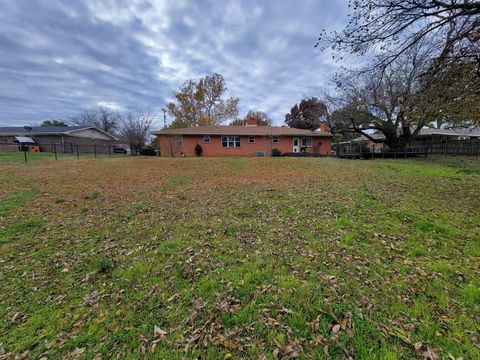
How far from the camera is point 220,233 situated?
441cm

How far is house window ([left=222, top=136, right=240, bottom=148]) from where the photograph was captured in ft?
82.1

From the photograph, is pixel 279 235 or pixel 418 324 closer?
pixel 418 324

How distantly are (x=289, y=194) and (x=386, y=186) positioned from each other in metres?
3.72

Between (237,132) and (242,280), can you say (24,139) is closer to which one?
(237,132)

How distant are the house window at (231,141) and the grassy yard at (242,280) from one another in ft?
64.4

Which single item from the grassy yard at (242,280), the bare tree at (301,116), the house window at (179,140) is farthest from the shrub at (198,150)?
the grassy yard at (242,280)

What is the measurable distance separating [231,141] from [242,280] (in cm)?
2286

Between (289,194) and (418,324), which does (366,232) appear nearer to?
(418,324)

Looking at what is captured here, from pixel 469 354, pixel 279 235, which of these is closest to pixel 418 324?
pixel 469 354

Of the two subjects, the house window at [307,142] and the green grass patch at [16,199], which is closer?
the green grass patch at [16,199]

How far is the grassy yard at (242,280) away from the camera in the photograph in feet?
6.95

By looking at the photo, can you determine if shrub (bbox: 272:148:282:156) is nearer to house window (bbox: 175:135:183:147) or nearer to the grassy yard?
house window (bbox: 175:135:183:147)

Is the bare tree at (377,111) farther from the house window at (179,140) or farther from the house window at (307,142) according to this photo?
the house window at (179,140)

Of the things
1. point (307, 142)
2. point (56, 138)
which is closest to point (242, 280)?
point (307, 142)
